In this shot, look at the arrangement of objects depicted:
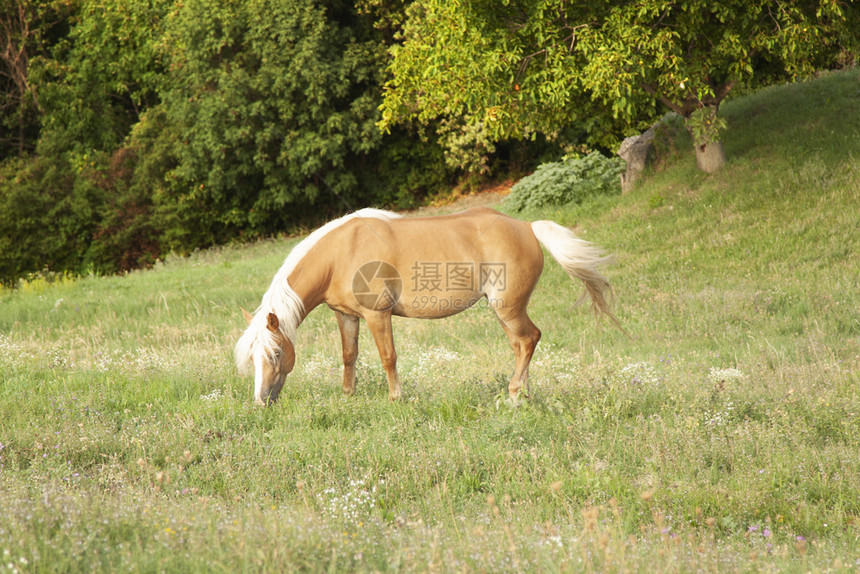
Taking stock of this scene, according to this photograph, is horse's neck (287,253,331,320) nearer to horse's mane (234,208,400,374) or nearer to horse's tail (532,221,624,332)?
horse's mane (234,208,400,374)

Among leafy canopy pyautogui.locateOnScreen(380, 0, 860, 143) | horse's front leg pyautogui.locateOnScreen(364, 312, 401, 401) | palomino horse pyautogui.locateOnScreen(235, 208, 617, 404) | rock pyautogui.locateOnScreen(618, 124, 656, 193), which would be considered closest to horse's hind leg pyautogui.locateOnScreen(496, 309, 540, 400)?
palomino horse pyautogui.locateOnScreen(235, 208, 617, 404)

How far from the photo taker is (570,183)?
19.7m

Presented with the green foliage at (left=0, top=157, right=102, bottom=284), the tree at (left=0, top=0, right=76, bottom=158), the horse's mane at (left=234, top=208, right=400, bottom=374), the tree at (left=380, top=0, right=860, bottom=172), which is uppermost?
the tree at (left=0, top=0, right=76, bottom=158)

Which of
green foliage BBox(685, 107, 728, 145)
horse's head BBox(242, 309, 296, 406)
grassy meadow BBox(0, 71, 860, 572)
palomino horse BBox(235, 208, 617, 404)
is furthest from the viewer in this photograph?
green foliage BBox(685, 107, 728, 145)

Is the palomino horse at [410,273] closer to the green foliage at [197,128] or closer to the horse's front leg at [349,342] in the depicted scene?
the horse's front leg at [349,342]

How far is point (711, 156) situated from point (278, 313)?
12.8 m

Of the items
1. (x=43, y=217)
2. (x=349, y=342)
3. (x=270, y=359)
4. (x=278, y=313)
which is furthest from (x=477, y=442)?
(x=43, y=217)

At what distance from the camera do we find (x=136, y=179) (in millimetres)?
29828

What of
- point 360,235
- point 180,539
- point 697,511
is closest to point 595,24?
point 360,235

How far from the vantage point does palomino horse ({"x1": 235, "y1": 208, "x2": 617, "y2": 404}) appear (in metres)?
6.38

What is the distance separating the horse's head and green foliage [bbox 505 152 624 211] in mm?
14355

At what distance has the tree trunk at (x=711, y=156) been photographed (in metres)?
15.9

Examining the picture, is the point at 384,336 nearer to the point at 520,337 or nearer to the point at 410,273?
the point at 410,273

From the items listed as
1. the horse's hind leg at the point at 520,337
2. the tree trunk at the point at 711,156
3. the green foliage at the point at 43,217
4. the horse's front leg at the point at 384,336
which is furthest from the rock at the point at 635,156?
the green foliage at the point at 43,217
